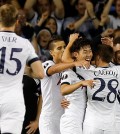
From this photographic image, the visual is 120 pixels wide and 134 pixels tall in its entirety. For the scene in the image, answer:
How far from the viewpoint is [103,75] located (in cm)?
897

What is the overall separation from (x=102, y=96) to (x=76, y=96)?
435 mm

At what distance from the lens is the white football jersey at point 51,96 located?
10.0 metres

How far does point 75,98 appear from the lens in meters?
9.27

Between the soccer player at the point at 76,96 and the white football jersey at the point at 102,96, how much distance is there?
15cm

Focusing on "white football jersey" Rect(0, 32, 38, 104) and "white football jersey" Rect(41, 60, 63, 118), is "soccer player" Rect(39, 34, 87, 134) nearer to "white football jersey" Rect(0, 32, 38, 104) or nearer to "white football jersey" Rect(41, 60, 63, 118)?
"white football jersey" Rect(41, 60, 63, 118)

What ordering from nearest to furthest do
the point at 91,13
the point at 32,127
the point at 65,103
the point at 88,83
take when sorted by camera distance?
the point at 88,83
the point at 65,103
the point at 32,127
the point at 91,13

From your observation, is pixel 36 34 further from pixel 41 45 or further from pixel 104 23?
pixel 104 23

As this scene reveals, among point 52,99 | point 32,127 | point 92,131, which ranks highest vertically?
point 52,99

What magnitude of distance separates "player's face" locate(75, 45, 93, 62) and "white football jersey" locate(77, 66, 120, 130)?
0.18 m

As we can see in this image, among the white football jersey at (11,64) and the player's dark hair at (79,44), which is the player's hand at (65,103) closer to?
the player's dark hair at (79,44)

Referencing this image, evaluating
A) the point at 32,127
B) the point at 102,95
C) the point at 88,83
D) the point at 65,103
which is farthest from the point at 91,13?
the point at 88,83

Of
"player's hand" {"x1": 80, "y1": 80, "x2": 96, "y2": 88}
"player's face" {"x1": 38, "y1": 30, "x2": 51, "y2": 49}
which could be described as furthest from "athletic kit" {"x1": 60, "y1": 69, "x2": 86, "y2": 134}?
"player's face" {"x1": 38, "y1": 30, "x2": 51, "y2": 49}

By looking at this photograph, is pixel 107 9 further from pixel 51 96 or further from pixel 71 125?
pixel 71 125

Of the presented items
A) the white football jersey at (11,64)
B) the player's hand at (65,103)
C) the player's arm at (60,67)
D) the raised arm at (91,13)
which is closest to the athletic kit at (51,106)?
the player's arm at (60,67)
